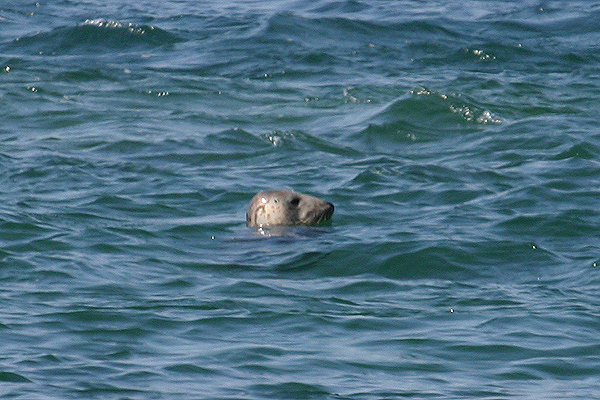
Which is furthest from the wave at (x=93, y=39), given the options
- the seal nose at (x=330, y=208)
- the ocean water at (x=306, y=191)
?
the seal nose at (x=330, y=208)

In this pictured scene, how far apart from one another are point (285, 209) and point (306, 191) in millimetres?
1295

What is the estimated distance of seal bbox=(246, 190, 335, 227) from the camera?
1120cm

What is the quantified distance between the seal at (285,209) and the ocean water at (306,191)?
0.18 metres

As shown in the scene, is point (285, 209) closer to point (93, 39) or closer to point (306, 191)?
point (306, 191)

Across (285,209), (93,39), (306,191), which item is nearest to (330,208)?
(285,209)

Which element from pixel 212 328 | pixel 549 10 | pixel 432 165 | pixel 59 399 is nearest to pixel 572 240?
pixel 432 165

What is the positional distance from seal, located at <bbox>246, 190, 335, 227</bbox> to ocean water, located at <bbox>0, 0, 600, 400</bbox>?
18 centimetres

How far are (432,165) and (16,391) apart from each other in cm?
698

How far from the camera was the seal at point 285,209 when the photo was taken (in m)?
11.2

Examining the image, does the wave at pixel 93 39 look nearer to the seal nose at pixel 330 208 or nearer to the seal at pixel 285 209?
the seal at pixel 285 209

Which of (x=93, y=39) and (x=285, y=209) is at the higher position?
(x=285, y=209)

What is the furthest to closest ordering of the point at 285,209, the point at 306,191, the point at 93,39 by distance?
1. the point at 93,39
2. the point at 306,191
3. the point at 285,209

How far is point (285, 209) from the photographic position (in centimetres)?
1125

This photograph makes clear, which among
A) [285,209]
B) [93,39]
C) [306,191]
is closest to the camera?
[285,209]
